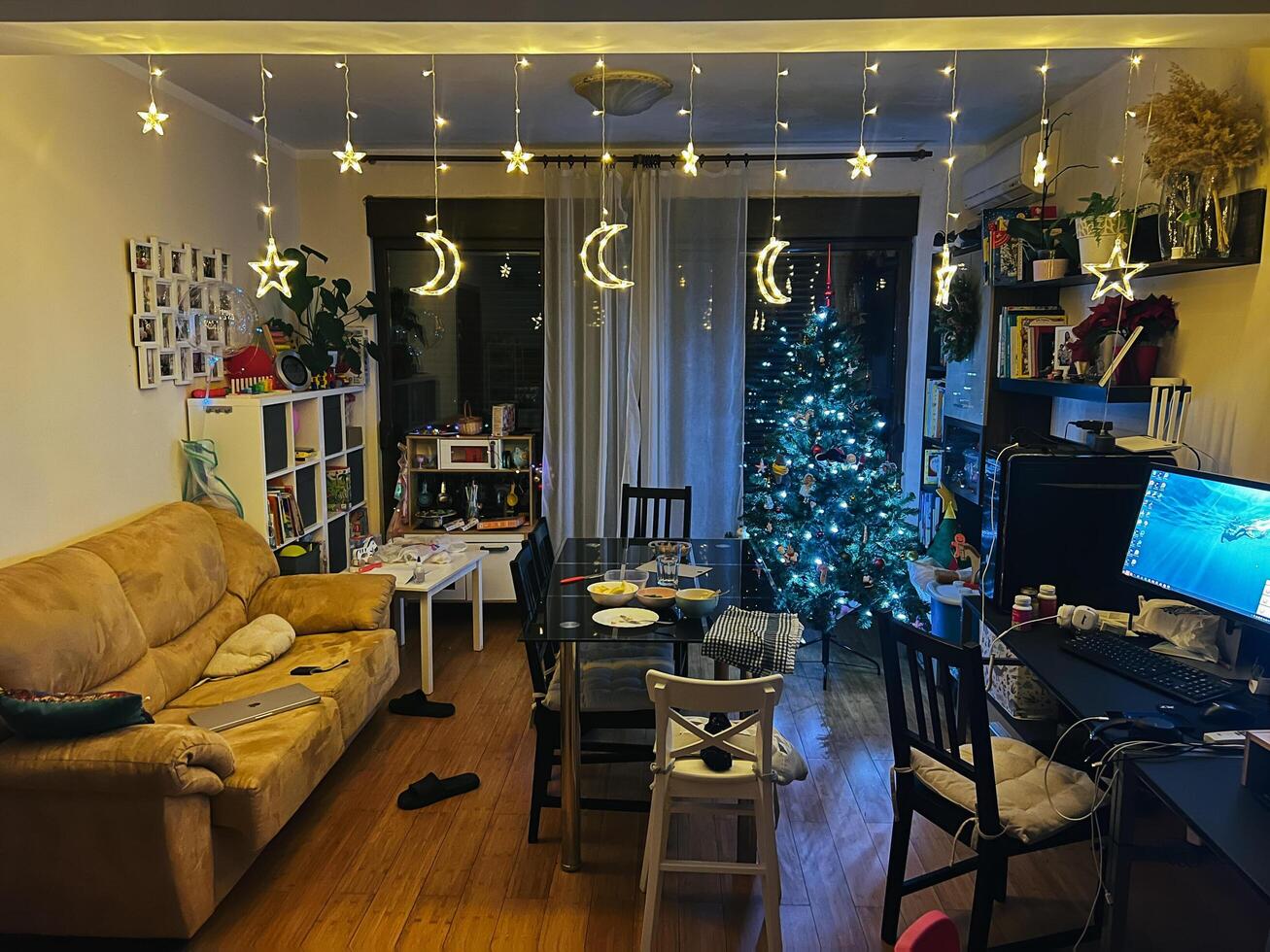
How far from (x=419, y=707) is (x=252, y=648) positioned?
83 cm

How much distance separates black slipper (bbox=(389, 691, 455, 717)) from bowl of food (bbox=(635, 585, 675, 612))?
4.61 feet

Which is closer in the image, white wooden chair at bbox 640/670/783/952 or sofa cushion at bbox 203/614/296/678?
white wooden chair at bbox 640/670/783/952

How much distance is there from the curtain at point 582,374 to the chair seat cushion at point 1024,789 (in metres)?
3.11

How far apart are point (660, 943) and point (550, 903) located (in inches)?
14.8

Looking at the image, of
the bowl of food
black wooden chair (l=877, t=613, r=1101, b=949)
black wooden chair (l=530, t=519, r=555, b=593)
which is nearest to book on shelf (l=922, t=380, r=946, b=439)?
black wooden chair (l=530, t=519, r=555, b=593)

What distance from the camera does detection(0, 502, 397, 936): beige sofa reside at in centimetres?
236

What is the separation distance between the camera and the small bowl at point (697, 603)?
9.76 ft

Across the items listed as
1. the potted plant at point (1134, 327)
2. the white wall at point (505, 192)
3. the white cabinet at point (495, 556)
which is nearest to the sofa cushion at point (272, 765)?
the white cabinet at point (495, 556)

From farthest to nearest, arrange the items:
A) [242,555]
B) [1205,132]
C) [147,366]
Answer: [242,555] < [147,366] < [1205,132]

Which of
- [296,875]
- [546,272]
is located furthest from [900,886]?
[546,272]

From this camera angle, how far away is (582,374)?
5328mm

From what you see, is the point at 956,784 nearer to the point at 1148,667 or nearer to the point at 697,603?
the point at 1148,667

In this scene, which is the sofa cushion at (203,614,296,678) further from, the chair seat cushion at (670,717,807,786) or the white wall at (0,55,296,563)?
the chair seat cushion at (670,717,807,786)

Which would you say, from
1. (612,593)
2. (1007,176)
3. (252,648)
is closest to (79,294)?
(252,648)
